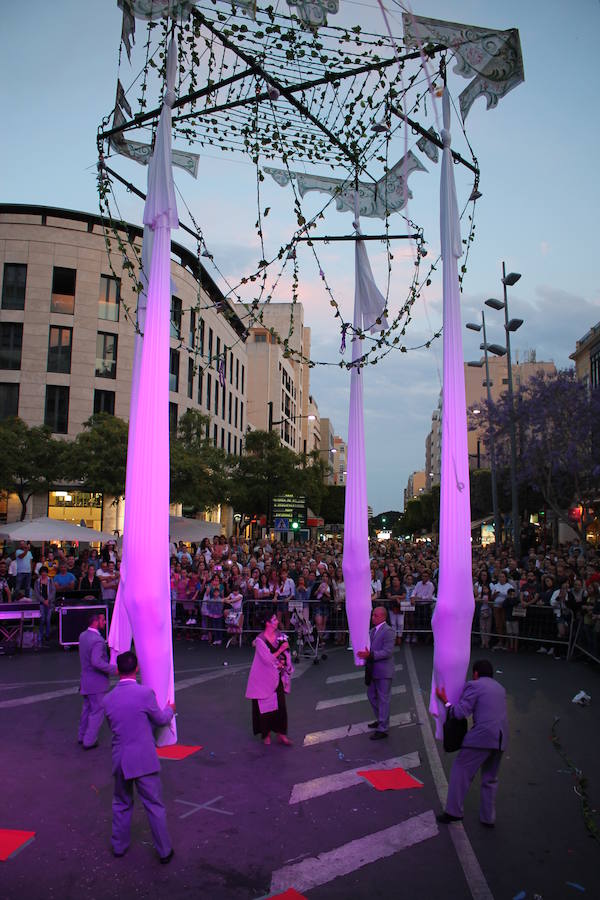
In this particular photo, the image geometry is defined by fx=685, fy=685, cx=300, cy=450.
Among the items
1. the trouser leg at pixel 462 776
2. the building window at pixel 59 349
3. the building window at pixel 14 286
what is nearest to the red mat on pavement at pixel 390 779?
the trouser leg at pixel 462 776

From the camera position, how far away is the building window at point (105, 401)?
3878 centimetres

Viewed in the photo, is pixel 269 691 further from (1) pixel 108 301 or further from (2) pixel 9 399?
(1) pixel 108 301

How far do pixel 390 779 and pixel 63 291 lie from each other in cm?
3680

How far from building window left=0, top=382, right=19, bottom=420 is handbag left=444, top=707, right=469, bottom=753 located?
34912mm

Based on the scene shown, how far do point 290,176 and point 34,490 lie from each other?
23.4 meters

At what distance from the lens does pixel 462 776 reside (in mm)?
6414

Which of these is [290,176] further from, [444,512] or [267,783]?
[267,783]

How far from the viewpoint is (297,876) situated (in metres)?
5.30

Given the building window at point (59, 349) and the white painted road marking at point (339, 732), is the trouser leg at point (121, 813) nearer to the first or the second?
the white painted road marking at point (339, 732)

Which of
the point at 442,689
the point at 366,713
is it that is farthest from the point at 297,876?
the point at 366,713

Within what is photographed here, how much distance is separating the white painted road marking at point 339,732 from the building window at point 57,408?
103 ft

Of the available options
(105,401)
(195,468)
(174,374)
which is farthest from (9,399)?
(195,468)

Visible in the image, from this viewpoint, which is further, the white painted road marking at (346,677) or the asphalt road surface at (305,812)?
the white painted road marking at (346,677)

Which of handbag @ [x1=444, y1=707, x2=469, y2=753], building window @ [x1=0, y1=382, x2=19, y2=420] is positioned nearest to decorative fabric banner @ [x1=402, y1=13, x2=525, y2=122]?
handbag @ [x1=444, y1=707, x2=469, y2=753]
